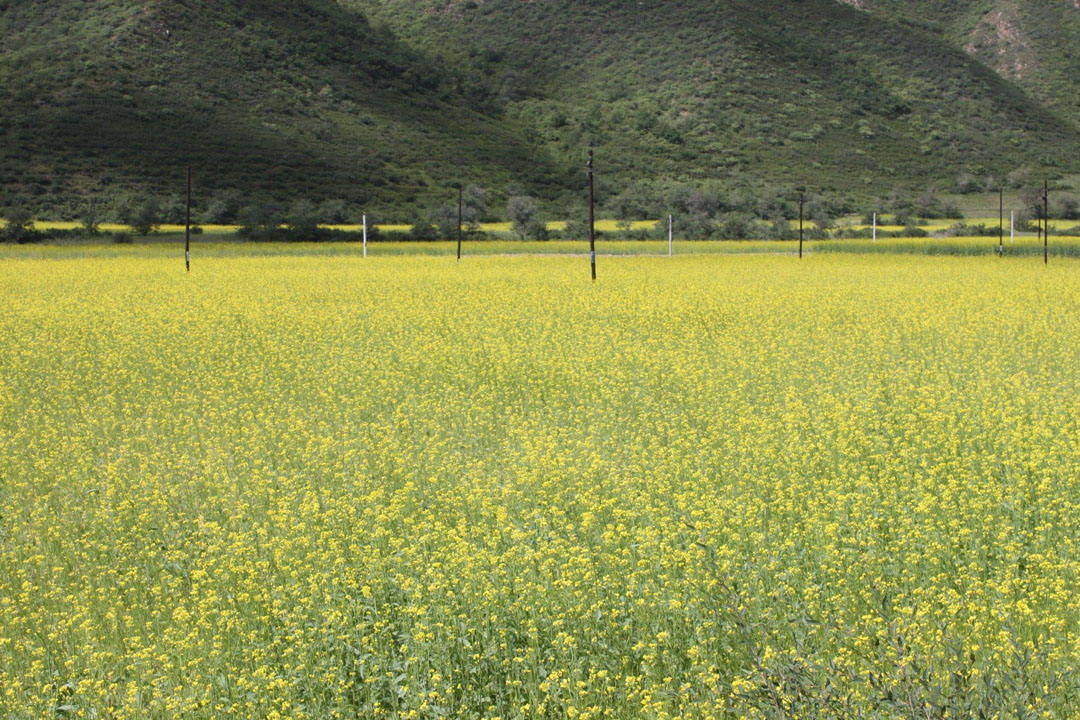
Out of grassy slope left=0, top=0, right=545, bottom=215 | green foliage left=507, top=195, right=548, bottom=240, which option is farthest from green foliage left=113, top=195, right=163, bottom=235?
green foliage left=507, top=195, right=548, bottom=240

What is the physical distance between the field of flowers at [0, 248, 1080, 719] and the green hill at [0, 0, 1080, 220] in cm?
5055

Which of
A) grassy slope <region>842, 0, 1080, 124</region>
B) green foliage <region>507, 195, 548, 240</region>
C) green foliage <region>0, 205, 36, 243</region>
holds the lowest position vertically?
green foliage <region>0, 205, 36, 243</region>

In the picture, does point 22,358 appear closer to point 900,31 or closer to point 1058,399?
point 1058,399

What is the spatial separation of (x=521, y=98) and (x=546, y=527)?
3756 inches

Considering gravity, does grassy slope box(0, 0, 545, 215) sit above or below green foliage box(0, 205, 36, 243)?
above

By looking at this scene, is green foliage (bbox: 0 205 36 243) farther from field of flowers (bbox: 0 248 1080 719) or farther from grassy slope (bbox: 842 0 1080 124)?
grassy slope (bbox: 842 0 1080 124)

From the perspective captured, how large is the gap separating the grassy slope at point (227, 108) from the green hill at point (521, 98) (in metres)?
0.21

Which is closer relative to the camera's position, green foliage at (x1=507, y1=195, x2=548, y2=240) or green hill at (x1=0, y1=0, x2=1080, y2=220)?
green foliage at (x1=507, y1=195, x2=548, y2=240)

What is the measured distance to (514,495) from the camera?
300 inches

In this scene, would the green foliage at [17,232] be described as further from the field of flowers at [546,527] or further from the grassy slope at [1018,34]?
the grassy slope at [1018,34]

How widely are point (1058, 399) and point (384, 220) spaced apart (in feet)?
171

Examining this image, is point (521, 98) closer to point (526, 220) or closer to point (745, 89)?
point (745, 89)

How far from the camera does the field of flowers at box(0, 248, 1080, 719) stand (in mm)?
4777

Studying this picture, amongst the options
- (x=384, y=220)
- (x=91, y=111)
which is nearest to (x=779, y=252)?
(x=384, y=220)
